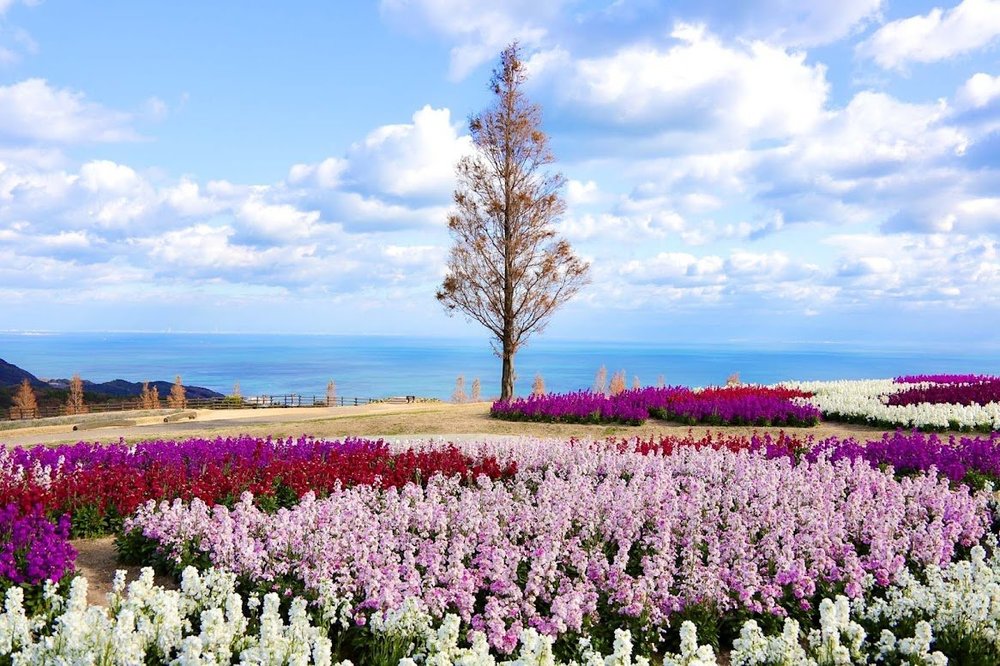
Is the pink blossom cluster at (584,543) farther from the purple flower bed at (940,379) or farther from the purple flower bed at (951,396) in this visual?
the purple flower bed at (940,379)

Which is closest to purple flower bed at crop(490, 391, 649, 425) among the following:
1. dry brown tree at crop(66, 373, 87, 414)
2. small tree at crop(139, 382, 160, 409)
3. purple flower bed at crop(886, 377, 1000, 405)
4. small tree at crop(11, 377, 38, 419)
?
purple flower bed at crop(886, 377, 1000, 405)

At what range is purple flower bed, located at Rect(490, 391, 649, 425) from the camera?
19.2 m

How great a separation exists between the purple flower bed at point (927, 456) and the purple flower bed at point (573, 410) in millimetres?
6504

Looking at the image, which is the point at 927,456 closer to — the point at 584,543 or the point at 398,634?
the point at 584,543

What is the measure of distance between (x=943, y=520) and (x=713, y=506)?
2.65 meters

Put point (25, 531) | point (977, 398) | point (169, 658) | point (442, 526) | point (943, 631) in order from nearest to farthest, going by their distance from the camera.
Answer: point (169, 658) < point (943, 631) < point (25, 531) < point (442, 526) < point (977, 398)

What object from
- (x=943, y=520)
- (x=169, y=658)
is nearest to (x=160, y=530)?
(x=169, y=658)

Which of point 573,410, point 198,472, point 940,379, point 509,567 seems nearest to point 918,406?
point 573,410

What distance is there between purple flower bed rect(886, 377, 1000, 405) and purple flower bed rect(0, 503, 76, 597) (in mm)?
20081

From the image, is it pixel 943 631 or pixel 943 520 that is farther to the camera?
pixel 943 520

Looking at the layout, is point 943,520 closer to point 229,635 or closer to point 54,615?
point 229,635

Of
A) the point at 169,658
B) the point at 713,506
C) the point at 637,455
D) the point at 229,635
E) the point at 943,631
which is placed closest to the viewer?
the point at 229,635

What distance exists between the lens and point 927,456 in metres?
11.7

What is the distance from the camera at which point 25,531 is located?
7230mm
